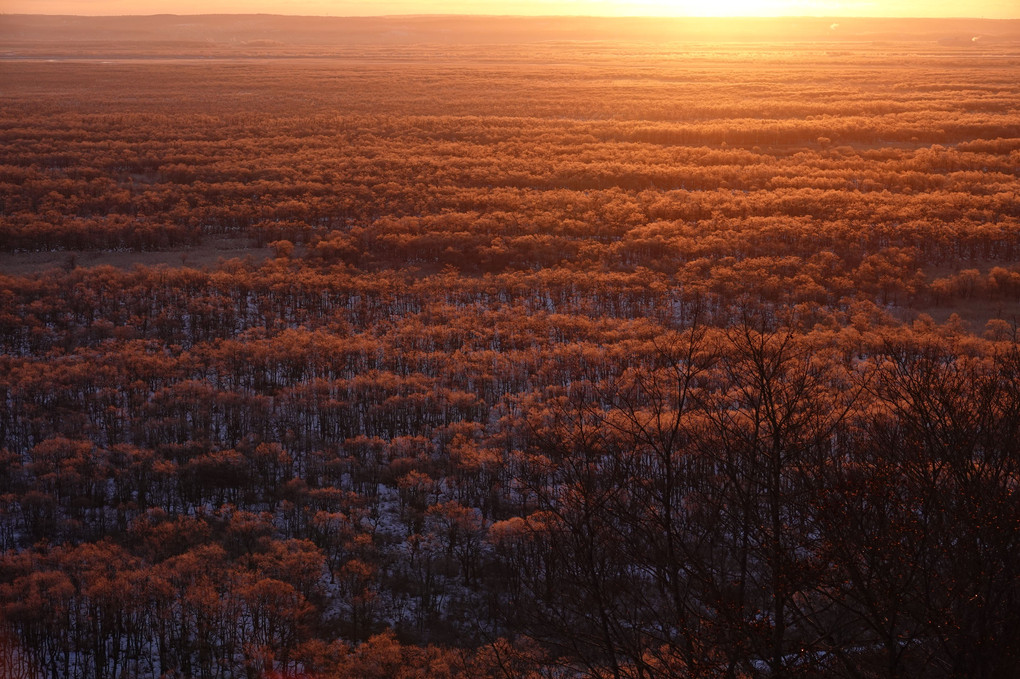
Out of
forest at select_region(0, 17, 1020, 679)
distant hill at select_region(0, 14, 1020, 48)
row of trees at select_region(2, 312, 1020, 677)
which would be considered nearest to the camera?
row of trees at select_region(2, 312, 1020, 677)

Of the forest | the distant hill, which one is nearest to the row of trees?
the forest

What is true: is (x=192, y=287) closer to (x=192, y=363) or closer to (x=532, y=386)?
(x=192, y=363)

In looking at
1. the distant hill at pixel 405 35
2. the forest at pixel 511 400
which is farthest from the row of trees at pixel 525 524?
the distant hill at pixel 405 35

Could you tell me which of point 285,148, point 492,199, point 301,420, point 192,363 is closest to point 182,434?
point 301,420

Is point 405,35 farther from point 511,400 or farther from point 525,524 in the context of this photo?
point 525,524

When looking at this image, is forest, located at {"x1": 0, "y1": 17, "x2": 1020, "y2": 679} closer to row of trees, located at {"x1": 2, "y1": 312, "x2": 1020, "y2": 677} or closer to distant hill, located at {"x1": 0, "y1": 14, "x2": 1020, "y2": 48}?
row of trees, located at {"x1": 2, "y1": 312, "x2": 1020, "y2": 677}

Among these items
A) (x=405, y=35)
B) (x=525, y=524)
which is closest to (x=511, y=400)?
(x=525, y=524)

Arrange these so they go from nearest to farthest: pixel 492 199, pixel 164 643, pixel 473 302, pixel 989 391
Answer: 1. pixel 989 391
2. pixel 164 643
3. pixel 473 302
4. pixel 492 199

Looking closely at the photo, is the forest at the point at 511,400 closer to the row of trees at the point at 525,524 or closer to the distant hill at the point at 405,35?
the row of trees at the point at 525,524
